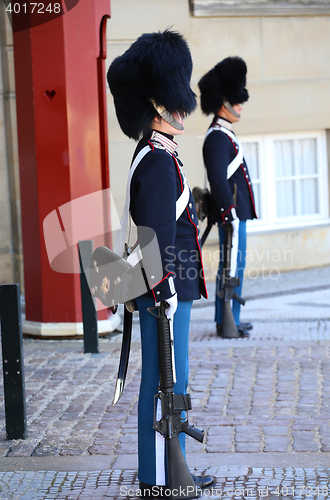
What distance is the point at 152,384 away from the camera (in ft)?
9.38

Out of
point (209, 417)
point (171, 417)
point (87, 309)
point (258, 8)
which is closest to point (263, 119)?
point (258, 8)

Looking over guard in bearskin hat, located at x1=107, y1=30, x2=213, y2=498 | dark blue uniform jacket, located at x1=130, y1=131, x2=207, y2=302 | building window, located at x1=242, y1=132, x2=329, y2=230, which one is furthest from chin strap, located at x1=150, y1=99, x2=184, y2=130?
building window, located at x1=242, y1=132, x2=329, y2=230

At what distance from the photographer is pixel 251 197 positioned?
556 centimetres

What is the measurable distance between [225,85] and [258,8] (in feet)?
9.28

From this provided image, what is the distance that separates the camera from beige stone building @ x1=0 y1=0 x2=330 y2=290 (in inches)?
302

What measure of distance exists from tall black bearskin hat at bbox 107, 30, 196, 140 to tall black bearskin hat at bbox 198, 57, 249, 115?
273 centimetres

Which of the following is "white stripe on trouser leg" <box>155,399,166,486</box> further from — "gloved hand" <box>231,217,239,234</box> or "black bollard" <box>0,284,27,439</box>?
"gloved hand" <box>231,217,239,234</box>

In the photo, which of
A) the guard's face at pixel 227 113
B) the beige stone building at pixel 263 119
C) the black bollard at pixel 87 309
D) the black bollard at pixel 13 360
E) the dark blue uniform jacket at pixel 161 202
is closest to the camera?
the dark blue uniform jacket at pixel 161 202

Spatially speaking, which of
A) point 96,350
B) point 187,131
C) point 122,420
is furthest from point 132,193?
point 187,131

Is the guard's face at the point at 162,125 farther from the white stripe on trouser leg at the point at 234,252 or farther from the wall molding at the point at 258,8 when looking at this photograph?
the wall molding at the point at 258,8

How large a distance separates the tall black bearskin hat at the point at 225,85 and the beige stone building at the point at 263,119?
7.02 feet

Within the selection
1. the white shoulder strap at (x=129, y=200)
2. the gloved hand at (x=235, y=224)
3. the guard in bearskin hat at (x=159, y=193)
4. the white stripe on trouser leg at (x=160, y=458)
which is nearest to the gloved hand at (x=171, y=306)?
the guard in bearskin hat at (x=159, y=193)

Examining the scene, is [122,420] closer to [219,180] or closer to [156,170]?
[156,170]

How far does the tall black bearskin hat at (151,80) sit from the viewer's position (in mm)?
2758
